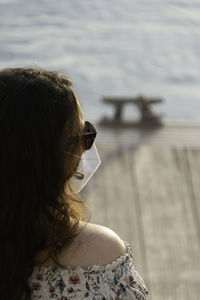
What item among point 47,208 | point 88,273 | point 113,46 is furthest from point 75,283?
point 113,46

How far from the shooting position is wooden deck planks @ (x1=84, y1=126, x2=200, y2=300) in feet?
7.20

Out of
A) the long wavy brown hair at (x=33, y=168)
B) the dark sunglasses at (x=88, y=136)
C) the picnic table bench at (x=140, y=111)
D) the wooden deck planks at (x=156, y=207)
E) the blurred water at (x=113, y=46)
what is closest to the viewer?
the long wavy brown hair at (x=33, y=168)

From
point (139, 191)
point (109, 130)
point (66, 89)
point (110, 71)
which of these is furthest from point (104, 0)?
point (66, 89)

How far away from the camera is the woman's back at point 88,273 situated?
98 cm

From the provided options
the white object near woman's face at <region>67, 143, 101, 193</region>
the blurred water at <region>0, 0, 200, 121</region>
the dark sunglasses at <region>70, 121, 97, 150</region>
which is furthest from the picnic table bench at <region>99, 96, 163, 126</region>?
the dark sunglasses at <region>70, 121, 97, 150</region>

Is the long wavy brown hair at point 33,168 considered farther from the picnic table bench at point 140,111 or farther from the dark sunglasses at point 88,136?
the picnic table bench at point 140,111

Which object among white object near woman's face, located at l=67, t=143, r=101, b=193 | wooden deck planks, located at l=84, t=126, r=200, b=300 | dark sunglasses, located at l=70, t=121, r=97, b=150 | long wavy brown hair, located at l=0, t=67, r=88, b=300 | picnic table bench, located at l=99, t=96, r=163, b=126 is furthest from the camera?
picnic table bench, located at l=99, t=96, r=163, b=126

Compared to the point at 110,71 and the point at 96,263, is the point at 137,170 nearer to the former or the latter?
the point at 110,71

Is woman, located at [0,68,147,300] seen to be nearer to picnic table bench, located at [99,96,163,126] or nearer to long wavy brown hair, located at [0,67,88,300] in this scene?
long wavy brown hair, located at [0,67,88,300]

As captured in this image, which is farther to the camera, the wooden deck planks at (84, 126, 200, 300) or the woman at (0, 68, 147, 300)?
the wooden deck planks at (84, 126, 200, 300)

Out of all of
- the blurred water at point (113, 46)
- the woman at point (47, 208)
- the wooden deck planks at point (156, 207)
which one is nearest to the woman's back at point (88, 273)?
the woman at point (47, 208)

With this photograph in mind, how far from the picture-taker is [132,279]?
3.37 feet

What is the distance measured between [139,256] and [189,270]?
20cm

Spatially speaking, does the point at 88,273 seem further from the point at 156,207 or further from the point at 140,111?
the point at 140,111
